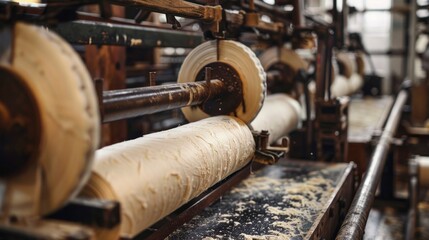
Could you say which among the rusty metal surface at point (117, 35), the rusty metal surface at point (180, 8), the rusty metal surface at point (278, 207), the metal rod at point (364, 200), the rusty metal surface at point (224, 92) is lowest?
the rusty metal surface at point (278, 207)

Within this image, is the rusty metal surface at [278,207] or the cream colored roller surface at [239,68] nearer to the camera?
the rusty metal surface at [278,207]

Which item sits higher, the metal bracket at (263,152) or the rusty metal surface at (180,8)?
the rusty metal surface at (180,8)

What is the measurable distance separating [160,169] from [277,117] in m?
1.56

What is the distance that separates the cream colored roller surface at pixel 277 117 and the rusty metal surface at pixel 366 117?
4.01ft

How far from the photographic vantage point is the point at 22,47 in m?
1.10

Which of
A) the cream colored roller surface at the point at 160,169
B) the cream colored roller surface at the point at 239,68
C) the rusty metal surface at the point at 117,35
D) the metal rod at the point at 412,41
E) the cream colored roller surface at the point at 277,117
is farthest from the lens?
the metal rod at the point at 412,41

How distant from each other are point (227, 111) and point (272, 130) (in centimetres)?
64

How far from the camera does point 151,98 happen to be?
1.61 metres

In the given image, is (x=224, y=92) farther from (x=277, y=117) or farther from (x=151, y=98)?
(x=277, y=117)

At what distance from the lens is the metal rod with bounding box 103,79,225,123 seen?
144cm

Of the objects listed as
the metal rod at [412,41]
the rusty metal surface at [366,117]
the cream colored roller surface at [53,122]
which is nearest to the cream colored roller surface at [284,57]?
the rusty metal surface at [366,117]

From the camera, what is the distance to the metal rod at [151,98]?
56.7 inches

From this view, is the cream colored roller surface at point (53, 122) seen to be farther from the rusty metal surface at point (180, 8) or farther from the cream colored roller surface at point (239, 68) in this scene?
the cream colored roller surface at point (239, 68)

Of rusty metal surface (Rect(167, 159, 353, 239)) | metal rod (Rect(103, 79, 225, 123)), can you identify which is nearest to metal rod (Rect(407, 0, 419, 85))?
rusty metal surface (Rect(167, 159, 353, 239))
